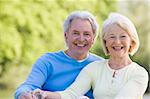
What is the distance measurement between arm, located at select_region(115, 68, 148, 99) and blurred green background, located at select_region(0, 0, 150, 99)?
577 centimetres

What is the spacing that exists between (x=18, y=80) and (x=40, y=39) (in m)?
1.07

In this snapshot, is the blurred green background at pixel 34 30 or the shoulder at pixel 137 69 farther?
the blurred green background at pixel 34 30

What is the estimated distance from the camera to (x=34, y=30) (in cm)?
865

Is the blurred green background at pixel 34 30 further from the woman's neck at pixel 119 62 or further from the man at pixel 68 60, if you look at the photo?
the woman's neck at pixel 119 62

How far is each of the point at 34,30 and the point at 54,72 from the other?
230 inches

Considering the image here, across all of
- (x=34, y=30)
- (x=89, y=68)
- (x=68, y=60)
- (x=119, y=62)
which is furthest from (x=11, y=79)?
(x=119, y=62)

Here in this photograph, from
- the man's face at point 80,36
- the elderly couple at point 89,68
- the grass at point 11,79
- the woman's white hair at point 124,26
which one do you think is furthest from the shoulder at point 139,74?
the grass at point 11,79

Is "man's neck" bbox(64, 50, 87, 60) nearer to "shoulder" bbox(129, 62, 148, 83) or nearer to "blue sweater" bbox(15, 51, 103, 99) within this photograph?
"blue sweater" bbox(15, 51, 103, 99)

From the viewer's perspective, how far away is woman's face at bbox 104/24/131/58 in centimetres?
258

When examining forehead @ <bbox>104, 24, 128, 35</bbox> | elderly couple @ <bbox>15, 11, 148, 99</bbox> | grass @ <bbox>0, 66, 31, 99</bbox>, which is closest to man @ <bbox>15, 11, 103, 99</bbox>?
elderly couple @ <bbox>15, 11, 148, 99</bbox>

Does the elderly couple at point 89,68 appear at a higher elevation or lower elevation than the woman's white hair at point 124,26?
lower

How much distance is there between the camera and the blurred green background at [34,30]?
330 inches

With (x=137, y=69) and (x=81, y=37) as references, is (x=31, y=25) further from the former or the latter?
(x=137, y=69)

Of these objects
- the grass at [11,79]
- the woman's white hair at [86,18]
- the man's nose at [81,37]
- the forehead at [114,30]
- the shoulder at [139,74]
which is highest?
the woman's white hair at [86,18]
